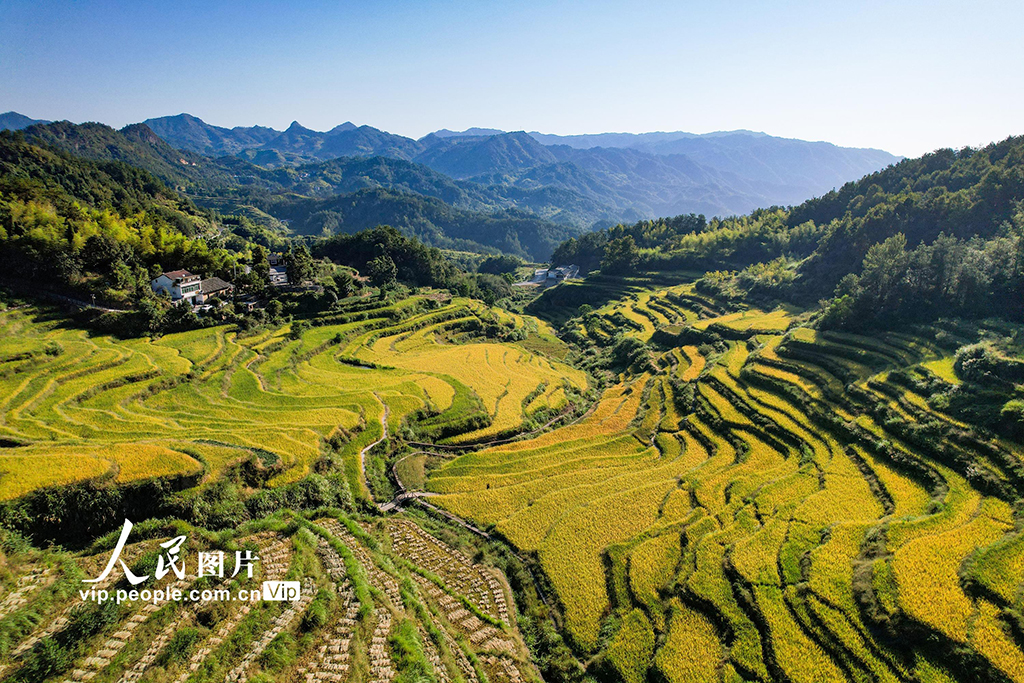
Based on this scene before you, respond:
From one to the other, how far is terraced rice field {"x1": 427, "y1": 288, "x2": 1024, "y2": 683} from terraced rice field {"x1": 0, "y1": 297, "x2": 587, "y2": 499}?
702 centimetres

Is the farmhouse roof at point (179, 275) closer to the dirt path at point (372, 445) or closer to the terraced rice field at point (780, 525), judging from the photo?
the dirt path at point (372, 445)

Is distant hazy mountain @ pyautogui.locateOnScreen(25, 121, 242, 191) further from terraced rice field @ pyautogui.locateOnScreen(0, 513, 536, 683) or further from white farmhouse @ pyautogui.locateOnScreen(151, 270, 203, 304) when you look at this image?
terraced rice field @ pyautogui.locateOnScreen(0, 513, 536, 683)

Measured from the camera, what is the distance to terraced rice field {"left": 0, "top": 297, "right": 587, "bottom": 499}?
19.7m

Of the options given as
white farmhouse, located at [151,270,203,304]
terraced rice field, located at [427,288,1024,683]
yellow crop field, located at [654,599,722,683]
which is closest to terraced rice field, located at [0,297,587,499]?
terraced rice field, located at [427,288,1024,683]

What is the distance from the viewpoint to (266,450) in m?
22.5

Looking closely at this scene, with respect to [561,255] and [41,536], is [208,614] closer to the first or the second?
[41,536]

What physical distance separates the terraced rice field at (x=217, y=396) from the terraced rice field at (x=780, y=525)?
7.02 meters

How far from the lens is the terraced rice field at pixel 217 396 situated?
A: 1966 cm

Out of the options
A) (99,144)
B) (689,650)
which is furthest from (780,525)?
(99,144)

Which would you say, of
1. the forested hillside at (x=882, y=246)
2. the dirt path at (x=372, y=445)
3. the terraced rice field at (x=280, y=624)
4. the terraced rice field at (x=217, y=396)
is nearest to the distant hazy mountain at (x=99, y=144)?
the forested hillside at (x=882, y=246)

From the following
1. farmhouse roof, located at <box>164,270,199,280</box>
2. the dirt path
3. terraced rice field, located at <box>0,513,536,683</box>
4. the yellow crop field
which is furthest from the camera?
farmhouse roof, located at <box>164,270,199,280</box>

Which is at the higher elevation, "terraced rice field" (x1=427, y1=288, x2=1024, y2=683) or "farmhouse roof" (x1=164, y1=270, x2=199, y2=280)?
"farmhouse roof" (x1=164, y1=270, x2=199, y2=280)

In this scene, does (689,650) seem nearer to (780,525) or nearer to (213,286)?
(780,525)

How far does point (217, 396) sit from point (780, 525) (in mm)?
32423
